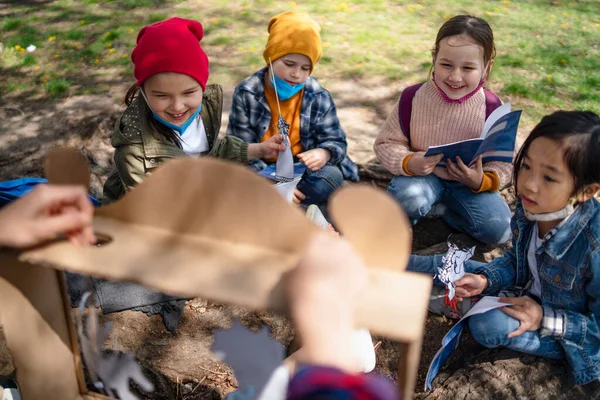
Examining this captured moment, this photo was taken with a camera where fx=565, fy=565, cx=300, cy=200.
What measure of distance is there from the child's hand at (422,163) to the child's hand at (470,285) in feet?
2.04

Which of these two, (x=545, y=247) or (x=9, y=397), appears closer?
(x=9, y=397)

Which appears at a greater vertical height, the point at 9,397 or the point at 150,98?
the point at 150,98

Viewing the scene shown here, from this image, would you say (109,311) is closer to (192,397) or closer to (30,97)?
(192,397)

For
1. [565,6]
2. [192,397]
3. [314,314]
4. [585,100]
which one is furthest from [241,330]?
[565,6]

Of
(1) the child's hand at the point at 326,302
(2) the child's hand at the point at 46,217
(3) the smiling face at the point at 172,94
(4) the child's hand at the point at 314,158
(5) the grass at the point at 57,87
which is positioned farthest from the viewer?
(5) the grass at the point at 57,87

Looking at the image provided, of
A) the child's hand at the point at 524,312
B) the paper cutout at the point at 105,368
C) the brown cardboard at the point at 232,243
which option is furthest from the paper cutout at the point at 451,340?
the brown cardboard at the point at 232,243

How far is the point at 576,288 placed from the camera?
1.83 m

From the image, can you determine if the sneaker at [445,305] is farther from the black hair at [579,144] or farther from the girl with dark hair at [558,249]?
the black hair at [579,144]

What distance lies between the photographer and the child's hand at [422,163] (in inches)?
98.3

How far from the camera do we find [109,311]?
219cm

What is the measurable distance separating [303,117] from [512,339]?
136cm

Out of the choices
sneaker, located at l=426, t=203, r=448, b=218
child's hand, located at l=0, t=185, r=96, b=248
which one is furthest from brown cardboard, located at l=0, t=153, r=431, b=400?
sneaker, located at l=426, t=203, r=448, b=218

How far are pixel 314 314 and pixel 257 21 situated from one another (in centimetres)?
455

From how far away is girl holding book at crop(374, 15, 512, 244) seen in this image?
242 cm
